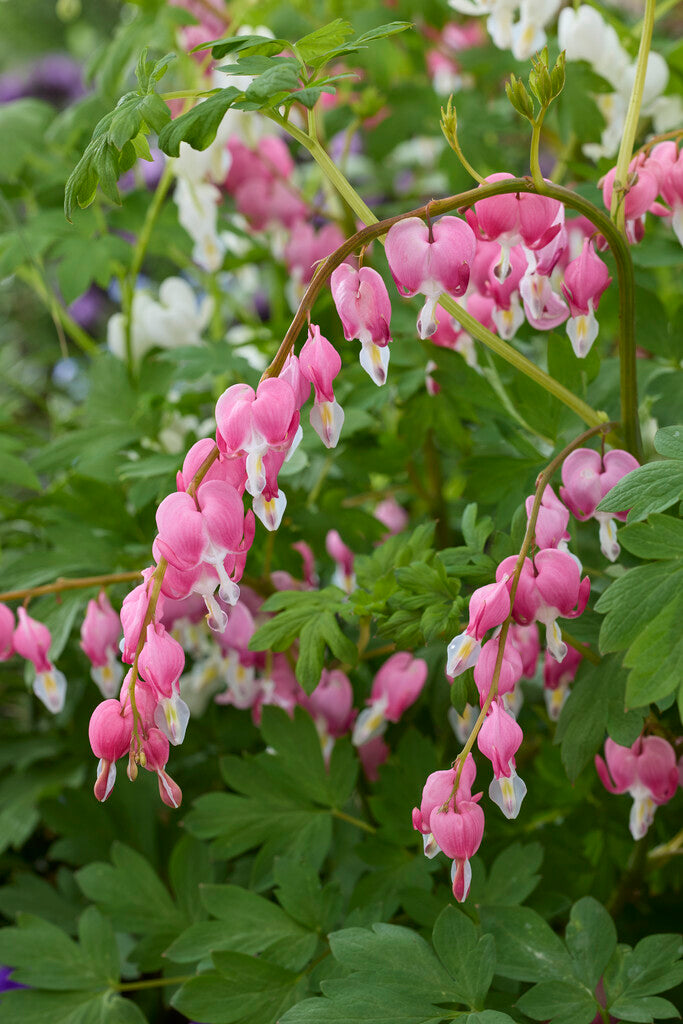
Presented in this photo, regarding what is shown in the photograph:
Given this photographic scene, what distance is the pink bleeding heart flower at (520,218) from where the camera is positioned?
0.77m

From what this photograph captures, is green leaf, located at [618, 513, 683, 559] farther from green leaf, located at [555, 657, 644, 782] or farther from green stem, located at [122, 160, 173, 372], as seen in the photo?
green stem, located at [122, 160, 173, 372]

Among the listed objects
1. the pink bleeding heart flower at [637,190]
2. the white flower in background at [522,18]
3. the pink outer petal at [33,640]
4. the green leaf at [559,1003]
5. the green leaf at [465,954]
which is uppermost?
the white flower in background at [522,18]

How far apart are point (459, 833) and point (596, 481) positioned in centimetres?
31

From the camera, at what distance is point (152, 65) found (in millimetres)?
836

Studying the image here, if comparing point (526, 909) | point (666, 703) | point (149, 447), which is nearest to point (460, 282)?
point (666, 703)

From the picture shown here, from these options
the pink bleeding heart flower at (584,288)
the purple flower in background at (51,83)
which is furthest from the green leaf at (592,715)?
the purple flower in background at (51,83)

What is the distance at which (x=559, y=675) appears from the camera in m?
0.94

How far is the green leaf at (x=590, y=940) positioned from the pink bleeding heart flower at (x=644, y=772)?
8 cm

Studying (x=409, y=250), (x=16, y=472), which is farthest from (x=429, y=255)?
(x=16, y=472)

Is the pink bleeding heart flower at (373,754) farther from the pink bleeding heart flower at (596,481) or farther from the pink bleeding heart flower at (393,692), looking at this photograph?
the pink bleeding heart flower at (596,481)

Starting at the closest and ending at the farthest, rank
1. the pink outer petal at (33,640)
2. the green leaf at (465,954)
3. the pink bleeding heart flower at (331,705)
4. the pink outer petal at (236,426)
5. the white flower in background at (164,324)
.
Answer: the pink outer petal at (236,426) → the green leaf at (465,954) → the pink outer petal at (33,640) → the pink bleeding heart flower at (331,705) → the white flower in background at (164,324)

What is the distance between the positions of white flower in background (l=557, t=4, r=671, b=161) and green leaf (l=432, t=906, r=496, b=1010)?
36.8 inches

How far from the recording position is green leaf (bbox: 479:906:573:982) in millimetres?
834

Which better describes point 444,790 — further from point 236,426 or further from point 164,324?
point 164,324
